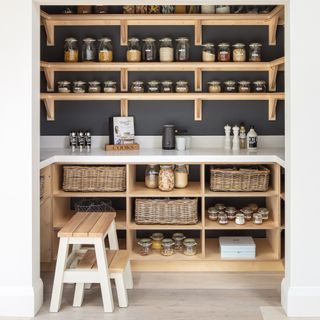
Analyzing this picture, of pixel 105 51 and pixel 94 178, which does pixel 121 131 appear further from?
pixel 105 51

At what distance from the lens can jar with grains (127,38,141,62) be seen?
4336mm

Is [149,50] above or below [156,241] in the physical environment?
above

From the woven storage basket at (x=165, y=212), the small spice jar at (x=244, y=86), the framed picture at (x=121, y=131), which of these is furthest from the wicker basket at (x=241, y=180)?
the framed picture at (x=121, y=131)

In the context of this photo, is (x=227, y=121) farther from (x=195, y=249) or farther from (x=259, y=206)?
(x=195, y=249)

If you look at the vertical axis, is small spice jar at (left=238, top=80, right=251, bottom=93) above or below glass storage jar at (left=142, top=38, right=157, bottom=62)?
below

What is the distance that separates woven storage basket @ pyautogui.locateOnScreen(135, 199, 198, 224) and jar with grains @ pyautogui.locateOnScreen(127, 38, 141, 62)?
1186 mm

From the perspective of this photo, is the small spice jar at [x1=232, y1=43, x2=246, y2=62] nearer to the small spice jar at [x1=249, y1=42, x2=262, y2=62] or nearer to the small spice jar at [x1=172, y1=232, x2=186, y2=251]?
the small spice jar at [x1=249, y1=42, x2=262, y2=62]

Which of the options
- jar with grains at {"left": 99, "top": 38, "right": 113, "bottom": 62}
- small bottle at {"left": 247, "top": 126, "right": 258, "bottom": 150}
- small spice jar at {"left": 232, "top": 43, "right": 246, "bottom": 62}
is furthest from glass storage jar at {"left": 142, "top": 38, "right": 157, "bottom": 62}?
small bottle at {"left": 247, "top": 126, "right": 258, "bottom": 150}

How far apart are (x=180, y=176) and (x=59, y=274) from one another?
1.38m

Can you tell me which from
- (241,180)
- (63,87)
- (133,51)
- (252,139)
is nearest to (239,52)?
(252,139)

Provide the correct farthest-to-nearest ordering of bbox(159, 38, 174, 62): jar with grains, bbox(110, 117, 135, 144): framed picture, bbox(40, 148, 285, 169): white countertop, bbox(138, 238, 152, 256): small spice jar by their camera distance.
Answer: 1. bbox(110, 117, 135, 144): framed picture
2. bbox(159, 38, 174, 62): jar with grains
3. bbox(138, 238, 152, 256): small spice jar
4. bbox(40, 148, 285, 169): white countertop

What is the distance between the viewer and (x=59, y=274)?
320cm
